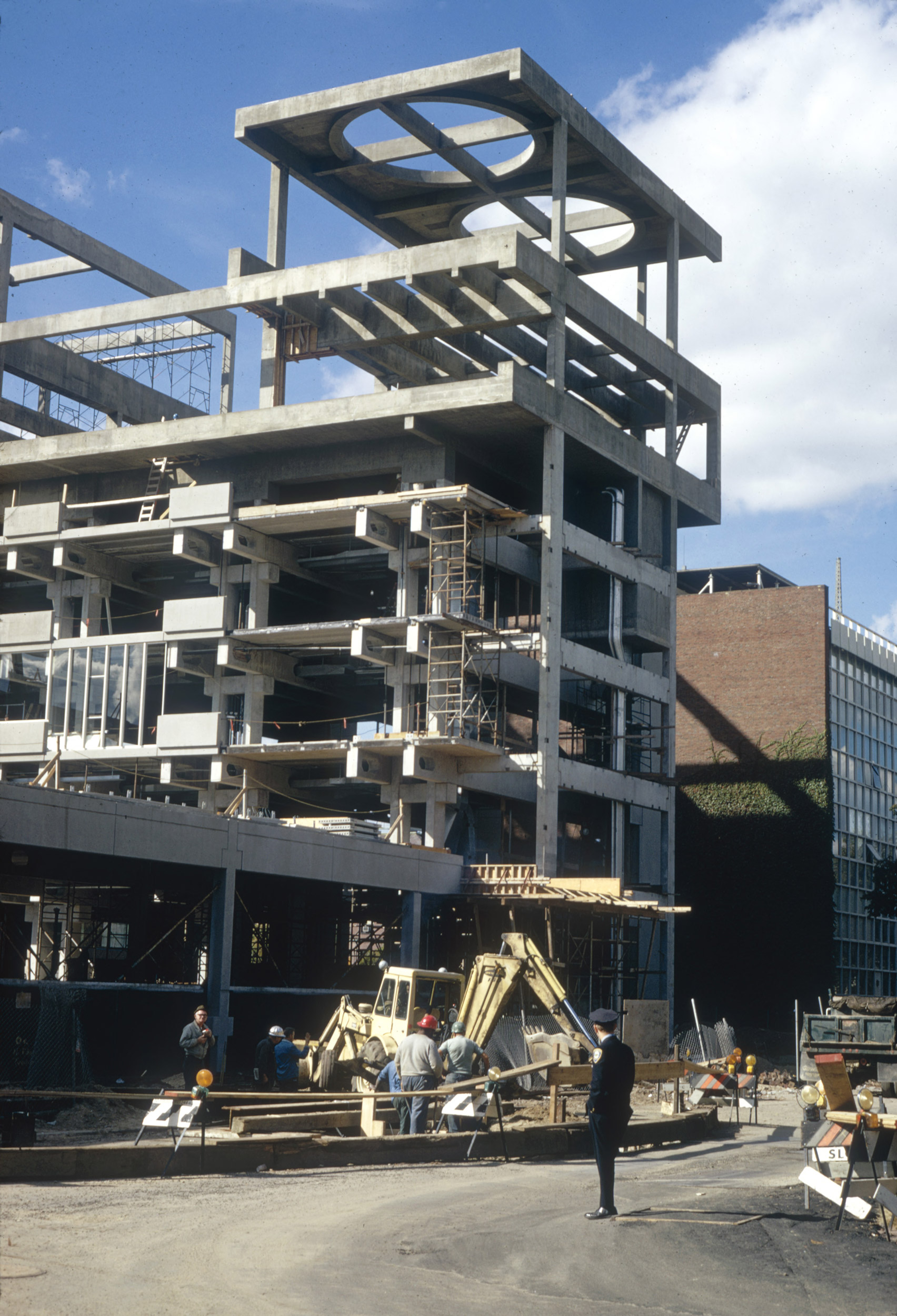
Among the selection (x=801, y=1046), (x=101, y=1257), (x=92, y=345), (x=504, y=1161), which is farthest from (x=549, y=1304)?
(x=92, y=345)

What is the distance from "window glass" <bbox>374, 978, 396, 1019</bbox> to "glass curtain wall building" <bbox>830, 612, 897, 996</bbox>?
116 ft

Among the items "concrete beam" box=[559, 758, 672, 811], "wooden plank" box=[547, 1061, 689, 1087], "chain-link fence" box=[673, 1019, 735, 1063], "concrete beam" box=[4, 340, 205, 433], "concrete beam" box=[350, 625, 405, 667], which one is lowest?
"chain-link fence" box=[673, 1019, 735, 1063]

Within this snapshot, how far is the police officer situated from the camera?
1433cm

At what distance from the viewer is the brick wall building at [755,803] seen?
58.7 meters

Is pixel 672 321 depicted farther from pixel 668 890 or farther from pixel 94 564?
pixel 94 564

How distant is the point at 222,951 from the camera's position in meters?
34.3

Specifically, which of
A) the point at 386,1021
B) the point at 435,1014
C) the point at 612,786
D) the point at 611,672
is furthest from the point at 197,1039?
the point at 611,672

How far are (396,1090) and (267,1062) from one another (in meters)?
4.72

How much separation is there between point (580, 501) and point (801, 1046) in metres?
27.7

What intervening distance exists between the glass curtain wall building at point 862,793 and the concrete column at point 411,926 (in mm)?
22313

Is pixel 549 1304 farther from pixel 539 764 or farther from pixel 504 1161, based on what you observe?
pixel 539 764

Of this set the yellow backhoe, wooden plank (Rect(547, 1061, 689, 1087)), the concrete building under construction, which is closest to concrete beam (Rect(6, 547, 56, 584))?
the concrete building under construction

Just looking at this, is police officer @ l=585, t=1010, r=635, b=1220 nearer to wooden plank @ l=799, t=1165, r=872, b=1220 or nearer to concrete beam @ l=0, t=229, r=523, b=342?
wooden plank @ l=799, t=1165, r=872, b=1220

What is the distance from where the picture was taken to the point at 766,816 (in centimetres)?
6028
